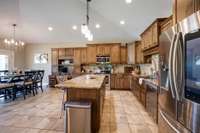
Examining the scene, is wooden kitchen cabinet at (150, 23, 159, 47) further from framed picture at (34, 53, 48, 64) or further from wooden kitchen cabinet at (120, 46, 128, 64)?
framed picture at (34, 53, 48, 64)

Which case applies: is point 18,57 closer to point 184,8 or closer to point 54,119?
point 54,119

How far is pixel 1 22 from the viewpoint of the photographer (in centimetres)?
676

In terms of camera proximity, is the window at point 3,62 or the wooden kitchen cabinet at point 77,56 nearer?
the window at point 3,62

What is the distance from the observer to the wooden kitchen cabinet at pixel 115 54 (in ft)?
27.8

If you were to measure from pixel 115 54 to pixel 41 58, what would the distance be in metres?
4.67

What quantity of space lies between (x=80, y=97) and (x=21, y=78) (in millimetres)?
4818

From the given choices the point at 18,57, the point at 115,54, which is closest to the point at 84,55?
the point at 115,54

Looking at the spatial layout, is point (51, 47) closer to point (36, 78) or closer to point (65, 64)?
point (65, 64)

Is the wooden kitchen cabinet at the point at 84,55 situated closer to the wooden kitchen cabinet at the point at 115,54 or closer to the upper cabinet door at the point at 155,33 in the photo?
the wooden kitchen cabinet at the point at 115,54

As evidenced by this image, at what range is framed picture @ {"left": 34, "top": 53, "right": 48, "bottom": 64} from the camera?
9746 millimetres

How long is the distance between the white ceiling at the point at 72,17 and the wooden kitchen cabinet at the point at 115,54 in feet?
1.61

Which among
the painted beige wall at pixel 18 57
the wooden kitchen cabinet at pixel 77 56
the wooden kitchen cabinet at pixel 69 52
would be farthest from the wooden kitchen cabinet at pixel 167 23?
the painted beige wall at pixel 18 57

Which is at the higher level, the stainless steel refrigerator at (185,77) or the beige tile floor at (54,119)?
the stainless steel refrigerator at (185,77)

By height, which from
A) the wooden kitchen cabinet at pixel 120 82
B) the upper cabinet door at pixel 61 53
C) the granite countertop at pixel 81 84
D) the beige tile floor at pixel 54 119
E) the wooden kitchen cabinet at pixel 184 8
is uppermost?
the upper cabinet door at pixel 61 53
